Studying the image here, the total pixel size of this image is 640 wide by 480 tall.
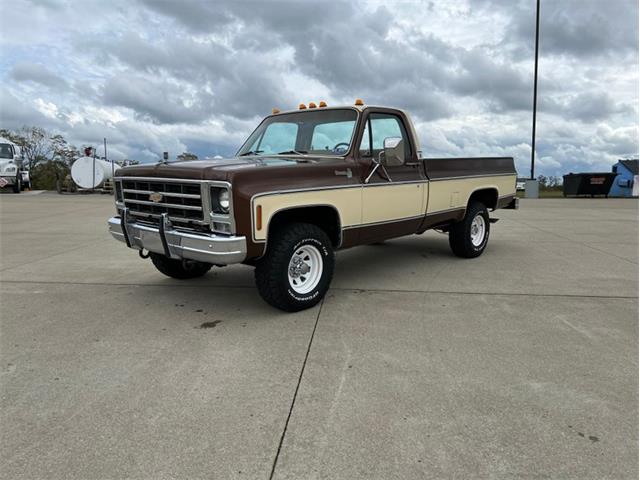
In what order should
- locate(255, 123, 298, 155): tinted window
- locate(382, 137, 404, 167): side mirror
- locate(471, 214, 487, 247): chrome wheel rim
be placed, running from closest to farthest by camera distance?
locate(382, 137, 404, 167): side mirror < locate(255, 123, 298, 155): tinted window < locate(471, 214, 487, 247): chrome wheel rim

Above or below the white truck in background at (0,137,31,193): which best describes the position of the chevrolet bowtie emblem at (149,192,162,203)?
below

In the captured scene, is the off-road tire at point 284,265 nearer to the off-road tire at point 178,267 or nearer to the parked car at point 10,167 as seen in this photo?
the off-road tire at point 178,267

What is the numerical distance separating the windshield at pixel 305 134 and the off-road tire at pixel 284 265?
107cm

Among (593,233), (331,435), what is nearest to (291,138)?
(331,435)

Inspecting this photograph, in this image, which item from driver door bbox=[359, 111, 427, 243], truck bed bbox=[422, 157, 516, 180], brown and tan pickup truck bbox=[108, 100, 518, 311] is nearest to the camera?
brown and tan pickup truck bbox=[108, 100, 518, 311]

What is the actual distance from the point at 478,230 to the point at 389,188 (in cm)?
275

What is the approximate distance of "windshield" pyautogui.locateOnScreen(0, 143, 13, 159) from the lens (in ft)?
82.5

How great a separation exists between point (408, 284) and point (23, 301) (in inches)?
163

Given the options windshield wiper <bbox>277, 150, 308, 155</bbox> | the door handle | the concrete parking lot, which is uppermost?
windshield wiper <bbox>277, 150, 308, 155</bbox>

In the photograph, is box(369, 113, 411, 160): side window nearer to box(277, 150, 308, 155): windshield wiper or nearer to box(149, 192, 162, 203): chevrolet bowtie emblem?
box(277, 150, 308, 155): windshield wiper

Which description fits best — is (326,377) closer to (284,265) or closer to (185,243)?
(284,265)

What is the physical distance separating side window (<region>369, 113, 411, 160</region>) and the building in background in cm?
2259

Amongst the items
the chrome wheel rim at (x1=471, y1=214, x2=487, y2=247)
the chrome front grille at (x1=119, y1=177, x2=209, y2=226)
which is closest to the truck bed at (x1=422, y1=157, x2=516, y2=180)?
the chrome wheel rim at (x1=471, y1=214, x2=487, y2=247)

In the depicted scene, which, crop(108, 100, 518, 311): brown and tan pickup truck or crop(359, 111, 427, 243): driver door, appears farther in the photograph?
crop(359, 111, 427, 243): driver door
